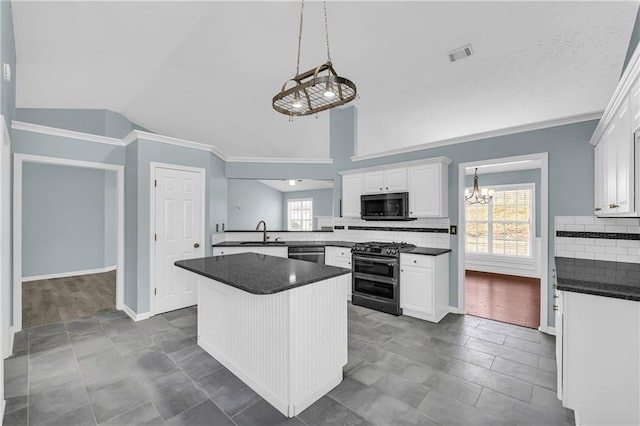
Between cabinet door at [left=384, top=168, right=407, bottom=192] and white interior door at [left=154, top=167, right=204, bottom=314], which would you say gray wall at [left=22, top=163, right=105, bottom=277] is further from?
cabinet door at [left=384, top=168, right=407, bottom=192]

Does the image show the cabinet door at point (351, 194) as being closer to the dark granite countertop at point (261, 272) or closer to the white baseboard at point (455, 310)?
the white baseboard at point (455, 310)

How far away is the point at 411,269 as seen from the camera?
380 centimetres

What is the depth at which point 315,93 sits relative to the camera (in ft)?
6.81

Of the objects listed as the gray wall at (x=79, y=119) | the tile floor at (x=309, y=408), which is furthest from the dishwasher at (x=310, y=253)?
the gray wall at (x=79, y=119)

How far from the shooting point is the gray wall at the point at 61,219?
5.96 m

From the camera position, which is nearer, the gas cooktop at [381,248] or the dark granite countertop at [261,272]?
the dark granite countertop at [261,272]

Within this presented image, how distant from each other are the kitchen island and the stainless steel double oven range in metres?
1.62

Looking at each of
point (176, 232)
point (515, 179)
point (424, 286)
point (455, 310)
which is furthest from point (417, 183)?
point (515, 179)

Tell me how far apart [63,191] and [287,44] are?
596 cm

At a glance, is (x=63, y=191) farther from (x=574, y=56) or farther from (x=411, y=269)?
(x=574, y=56)

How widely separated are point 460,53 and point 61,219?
7905 millimetres

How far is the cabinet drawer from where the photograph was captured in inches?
144

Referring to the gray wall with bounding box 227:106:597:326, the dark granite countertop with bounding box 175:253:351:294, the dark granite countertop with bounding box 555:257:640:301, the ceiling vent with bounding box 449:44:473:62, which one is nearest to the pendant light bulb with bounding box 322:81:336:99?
the dark granite countertop with bounding box 175:253:351:294

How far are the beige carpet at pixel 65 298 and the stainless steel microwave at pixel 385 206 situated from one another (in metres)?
4.00
